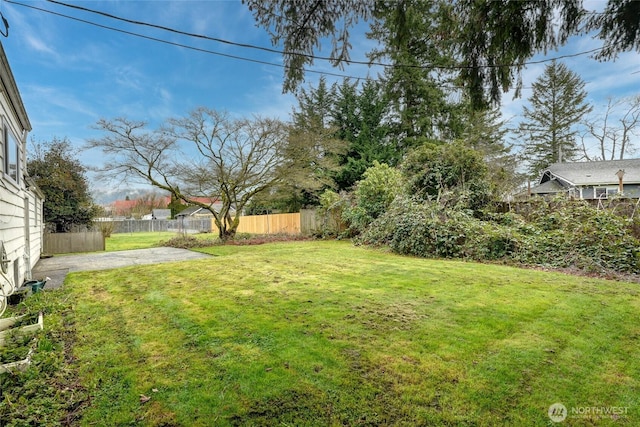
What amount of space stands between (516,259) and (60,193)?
16.8 metres

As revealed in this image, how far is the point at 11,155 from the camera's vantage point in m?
4.95

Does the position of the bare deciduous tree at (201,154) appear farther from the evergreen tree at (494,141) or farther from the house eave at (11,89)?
the evergreen tree at (494,141)

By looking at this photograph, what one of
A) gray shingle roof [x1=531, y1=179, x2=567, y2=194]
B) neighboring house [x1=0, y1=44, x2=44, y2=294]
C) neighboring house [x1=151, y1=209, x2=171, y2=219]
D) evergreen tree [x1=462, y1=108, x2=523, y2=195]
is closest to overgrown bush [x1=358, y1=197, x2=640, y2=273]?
neighboring house [x1=0, y1=44, x2=44, y2=294]

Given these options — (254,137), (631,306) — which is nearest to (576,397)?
(631,306)

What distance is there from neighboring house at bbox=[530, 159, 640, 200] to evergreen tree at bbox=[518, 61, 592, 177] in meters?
4.51

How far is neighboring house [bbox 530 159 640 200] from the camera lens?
55.6ft

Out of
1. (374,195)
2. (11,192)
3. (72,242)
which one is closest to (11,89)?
(11,192)

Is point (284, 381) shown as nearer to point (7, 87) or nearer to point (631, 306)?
point (631, 306)

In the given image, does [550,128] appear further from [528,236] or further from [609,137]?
[528,236]

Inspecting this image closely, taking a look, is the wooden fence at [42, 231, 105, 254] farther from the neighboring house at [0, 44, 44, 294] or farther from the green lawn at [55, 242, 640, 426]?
the green lawn at [55, 242, 640, 426]

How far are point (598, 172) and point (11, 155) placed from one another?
24.8 metres

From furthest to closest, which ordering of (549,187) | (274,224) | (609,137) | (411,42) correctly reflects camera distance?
1. (549,187)
2. (274,224)
3. (609,137)
4. (411,42)

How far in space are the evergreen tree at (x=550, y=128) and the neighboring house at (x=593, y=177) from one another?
451cm

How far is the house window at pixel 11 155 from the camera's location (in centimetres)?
445
